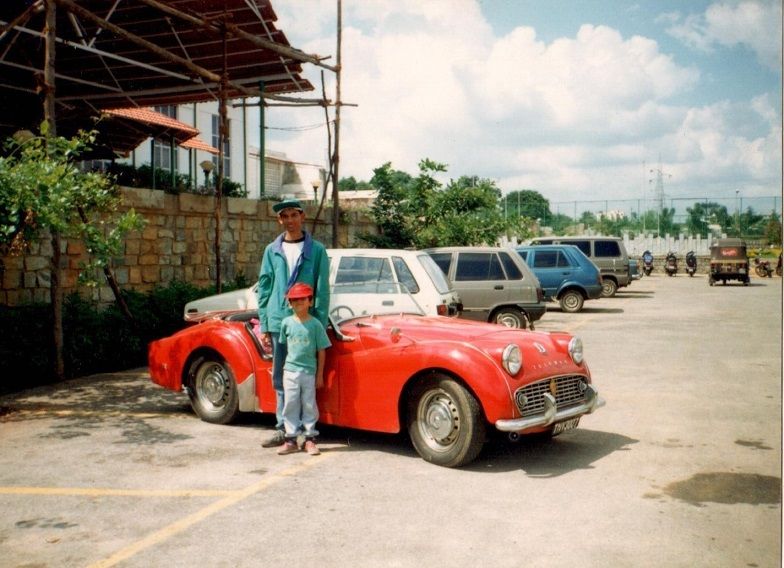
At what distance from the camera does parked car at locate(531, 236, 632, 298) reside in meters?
23.6

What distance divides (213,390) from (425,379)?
2332 mm

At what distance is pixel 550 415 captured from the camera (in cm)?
514

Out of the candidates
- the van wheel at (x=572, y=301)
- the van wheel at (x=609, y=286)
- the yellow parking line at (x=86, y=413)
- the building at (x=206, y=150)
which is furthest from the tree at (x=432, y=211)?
the yellow parking line at (x=86, y=413)

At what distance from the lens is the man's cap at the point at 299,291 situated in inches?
220

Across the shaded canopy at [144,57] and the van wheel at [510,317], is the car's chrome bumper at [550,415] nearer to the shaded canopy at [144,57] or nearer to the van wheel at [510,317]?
the van wheel at [510,317]

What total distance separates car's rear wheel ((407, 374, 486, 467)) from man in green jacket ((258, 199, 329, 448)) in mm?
1059

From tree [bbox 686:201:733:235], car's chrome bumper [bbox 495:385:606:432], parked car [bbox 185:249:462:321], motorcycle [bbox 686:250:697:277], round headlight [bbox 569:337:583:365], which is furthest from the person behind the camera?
tree [bbox 686:201:733:235]

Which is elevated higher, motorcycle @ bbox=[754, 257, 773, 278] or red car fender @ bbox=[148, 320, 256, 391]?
motorcycle @ bbox=[754, 257, 773, 278]

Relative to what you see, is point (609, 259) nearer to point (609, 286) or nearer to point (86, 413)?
point (609, 286)

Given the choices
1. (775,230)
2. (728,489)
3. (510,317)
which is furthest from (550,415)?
(775,230)

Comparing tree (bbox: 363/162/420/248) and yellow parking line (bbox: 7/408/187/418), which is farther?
tree (bbox: 363/162/420/248)

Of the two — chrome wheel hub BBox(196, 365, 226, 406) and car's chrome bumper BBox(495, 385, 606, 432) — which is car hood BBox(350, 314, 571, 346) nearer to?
car's chrome bumper BBox(495, 385, 606, 432)

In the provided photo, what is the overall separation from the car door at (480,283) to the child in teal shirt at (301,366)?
Answer: 7744 millimetres

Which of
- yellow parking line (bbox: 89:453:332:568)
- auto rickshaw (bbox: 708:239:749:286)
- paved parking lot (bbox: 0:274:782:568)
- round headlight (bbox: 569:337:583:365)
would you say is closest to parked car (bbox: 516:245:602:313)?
paved parking lot (bbox: 0:274:782:568)
